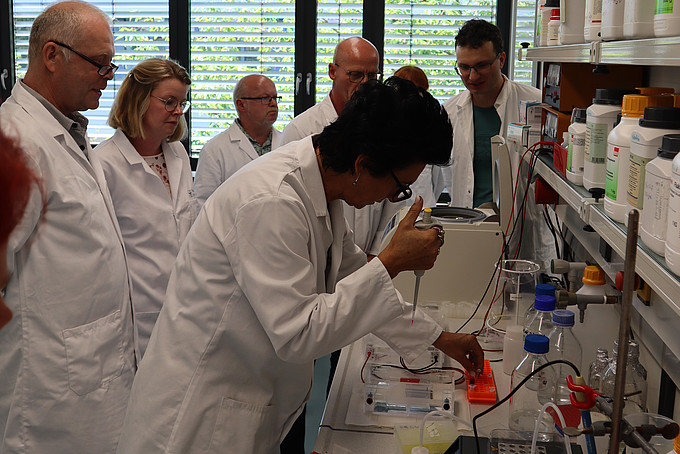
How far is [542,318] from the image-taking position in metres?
1.86

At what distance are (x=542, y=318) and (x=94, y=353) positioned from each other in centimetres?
122

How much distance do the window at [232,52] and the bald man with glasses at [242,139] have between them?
3.76 ft

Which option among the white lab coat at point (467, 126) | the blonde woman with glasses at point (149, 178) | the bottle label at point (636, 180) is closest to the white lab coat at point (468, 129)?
the white lab coat at point (467, 126)

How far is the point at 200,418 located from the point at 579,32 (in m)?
1.34

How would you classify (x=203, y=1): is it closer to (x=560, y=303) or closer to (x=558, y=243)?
(x=558, y=243)

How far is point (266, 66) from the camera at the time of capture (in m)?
5.11

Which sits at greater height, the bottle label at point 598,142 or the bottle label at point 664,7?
the bottle label at point 664,7

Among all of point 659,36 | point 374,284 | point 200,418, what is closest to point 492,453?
point 374,284

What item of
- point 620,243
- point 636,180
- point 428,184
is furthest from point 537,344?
point 428,184

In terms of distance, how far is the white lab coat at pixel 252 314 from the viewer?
1.39 metres

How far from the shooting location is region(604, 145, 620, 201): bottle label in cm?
132

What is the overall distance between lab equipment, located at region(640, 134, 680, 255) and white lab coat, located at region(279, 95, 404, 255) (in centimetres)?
201

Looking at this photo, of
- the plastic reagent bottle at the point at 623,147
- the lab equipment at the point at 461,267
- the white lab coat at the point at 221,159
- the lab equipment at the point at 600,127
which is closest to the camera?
the plastic reagent bottle at the point at 623,147

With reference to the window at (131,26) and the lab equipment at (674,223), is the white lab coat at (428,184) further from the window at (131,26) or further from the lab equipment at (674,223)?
the window at (131,26)
